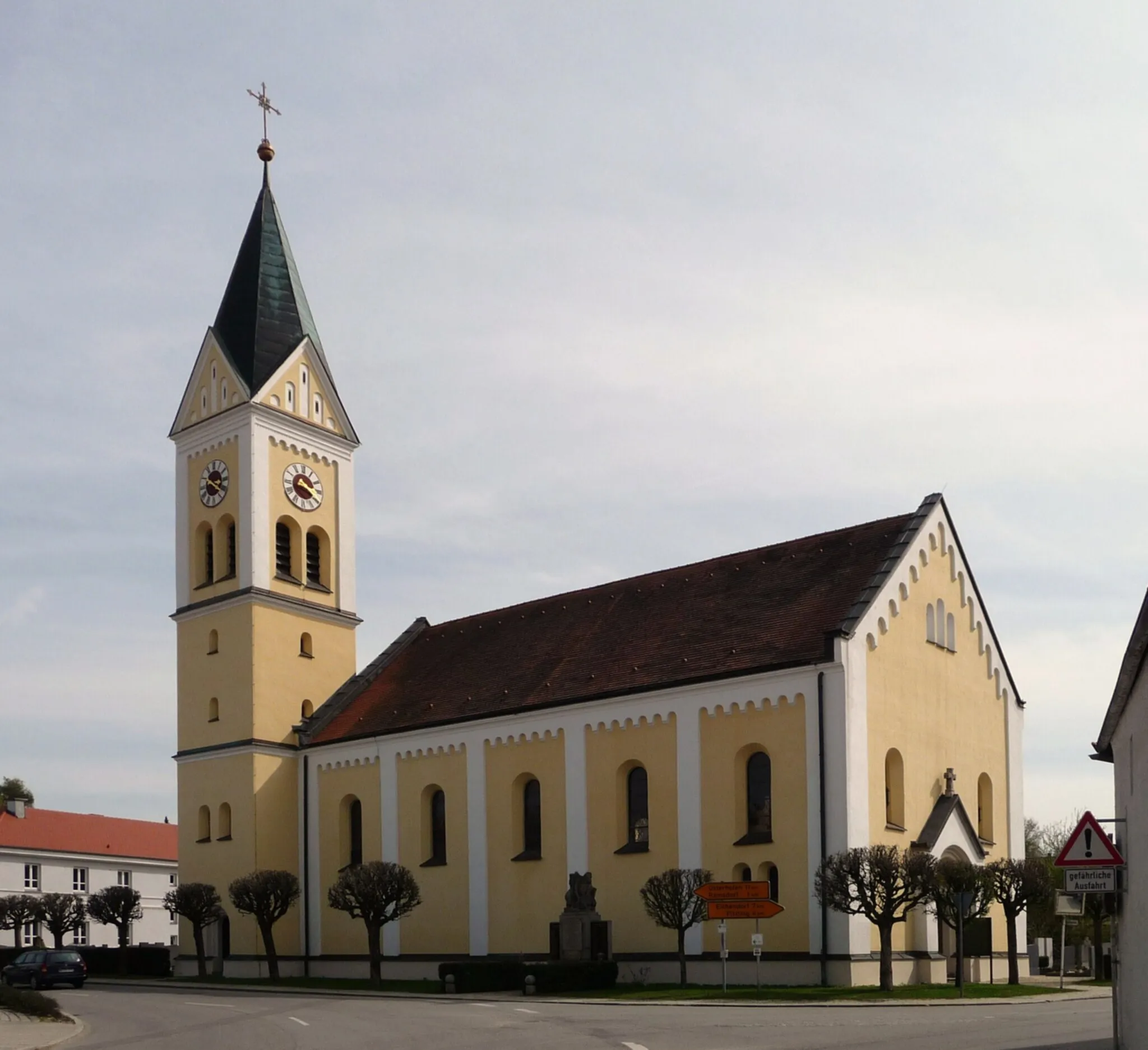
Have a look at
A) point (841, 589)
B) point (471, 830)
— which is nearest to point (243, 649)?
point (471, 830)

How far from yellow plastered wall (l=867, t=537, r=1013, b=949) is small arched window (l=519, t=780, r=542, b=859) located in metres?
11.4

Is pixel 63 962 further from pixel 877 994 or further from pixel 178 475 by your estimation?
pixel 877 994

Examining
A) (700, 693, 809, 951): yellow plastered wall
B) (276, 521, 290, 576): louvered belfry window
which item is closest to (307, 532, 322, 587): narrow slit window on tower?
(276, 521, 290, 576): louvered belfry window

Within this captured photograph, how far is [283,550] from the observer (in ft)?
187

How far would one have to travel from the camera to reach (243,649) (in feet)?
180

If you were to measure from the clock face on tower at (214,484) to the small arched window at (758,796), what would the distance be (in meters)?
25.0

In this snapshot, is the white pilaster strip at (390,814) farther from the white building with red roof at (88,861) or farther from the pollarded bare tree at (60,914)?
the white building with red roof at (88,861)

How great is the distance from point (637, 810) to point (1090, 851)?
2649 centimetres

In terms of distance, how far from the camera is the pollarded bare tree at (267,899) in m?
49.9

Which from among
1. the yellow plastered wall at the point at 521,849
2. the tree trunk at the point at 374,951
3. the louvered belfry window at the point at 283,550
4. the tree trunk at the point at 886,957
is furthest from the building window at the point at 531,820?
the louvered belfry window at the point at 283,550

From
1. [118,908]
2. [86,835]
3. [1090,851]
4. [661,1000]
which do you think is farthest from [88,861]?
[1090,851]

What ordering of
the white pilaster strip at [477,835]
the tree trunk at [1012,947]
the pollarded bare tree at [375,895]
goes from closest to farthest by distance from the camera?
1. the tree trunk at [1012,947]
2. the pollarded bare tree at [375,895]
3. the white pilaster strip at [477,835]

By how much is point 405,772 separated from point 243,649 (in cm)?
841

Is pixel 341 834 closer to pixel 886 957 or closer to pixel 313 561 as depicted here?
pixel 313 561
